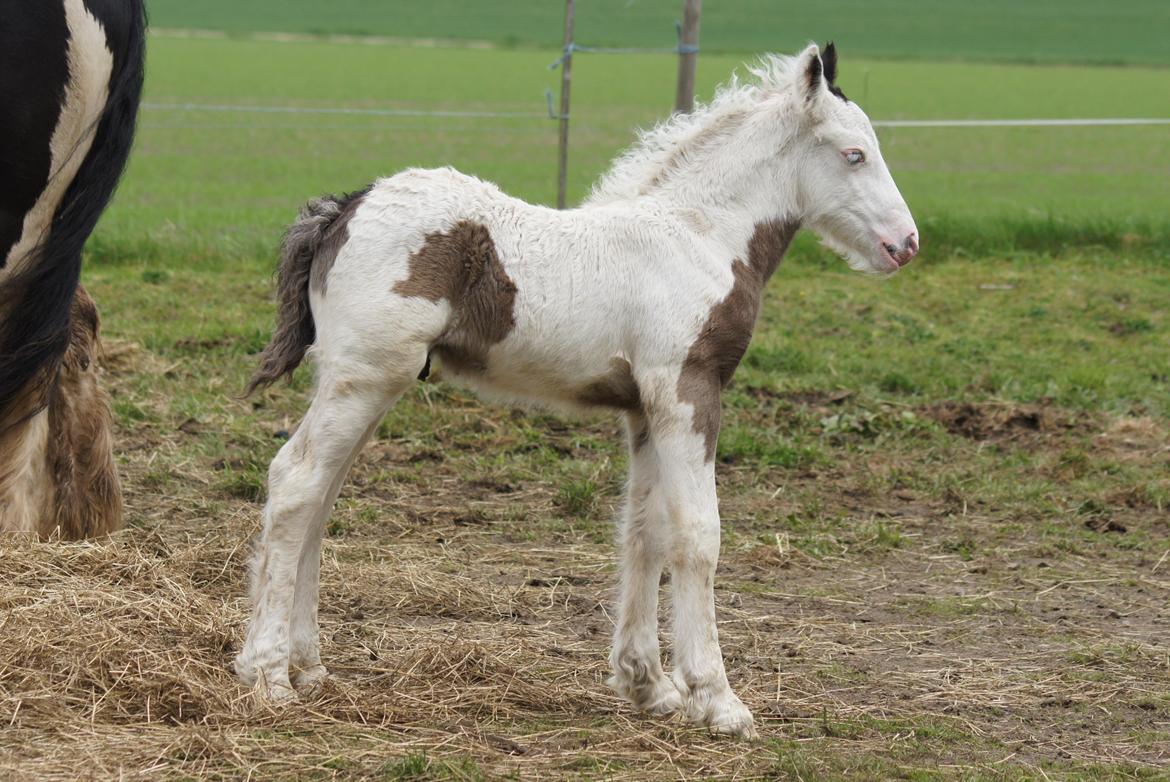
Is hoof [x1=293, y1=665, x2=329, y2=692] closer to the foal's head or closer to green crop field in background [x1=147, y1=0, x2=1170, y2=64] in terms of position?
the foal's head

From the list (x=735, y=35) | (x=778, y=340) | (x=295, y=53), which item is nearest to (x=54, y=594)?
(x=778, y=340)

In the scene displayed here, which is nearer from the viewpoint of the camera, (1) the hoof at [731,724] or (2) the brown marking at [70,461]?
(1) the hoof at [731,724]

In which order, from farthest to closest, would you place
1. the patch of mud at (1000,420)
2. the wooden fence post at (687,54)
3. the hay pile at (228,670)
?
the wooden fence post at (687,54), the patch of mud at (1000,420), the hay pile at (228,670)

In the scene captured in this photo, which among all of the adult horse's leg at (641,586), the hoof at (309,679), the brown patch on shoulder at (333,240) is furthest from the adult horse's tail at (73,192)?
the adult horse's leg at (641,586)

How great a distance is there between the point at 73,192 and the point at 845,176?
2.58m

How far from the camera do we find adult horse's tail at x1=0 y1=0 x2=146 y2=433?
4.52 metres

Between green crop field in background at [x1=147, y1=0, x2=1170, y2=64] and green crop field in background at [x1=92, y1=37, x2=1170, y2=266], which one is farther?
green crop field in background at [x1=147, y1=0, x2=1170, y2=64]

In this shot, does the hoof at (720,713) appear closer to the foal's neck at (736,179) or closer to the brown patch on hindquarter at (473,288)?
the brown patch on hindquarter at (473,288)

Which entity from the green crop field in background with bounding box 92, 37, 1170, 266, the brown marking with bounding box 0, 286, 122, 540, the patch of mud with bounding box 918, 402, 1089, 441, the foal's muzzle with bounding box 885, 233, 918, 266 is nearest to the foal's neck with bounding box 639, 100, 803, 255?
the foal's muzzle with bounding box 885, 233, 918, 266

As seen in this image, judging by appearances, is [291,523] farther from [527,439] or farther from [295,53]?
[295,53]

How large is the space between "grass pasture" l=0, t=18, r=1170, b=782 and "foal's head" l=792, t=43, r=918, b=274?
151 cm

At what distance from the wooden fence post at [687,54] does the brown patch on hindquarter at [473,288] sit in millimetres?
6270

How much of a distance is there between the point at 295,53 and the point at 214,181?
95.6ft

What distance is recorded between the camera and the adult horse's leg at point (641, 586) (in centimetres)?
447
